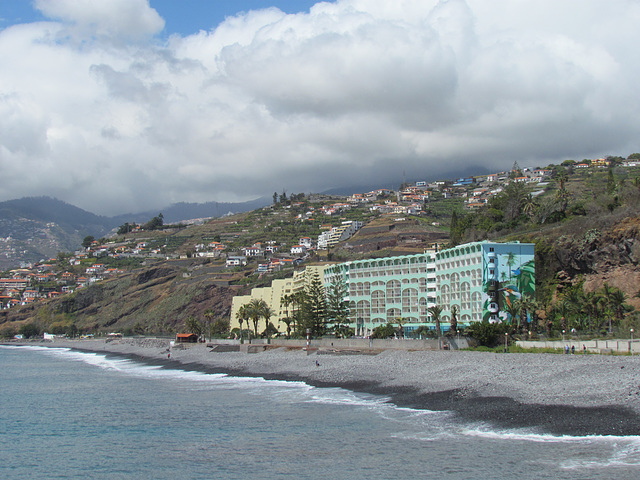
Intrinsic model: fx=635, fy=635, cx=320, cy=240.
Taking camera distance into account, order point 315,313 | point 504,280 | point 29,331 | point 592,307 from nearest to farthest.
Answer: point 592,307 < point 504,280 < point 315,313 < point 29,331

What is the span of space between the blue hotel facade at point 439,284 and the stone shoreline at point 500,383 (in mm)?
15765

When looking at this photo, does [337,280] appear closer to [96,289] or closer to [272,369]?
[272,369]

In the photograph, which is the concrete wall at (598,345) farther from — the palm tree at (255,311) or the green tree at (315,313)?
the palm tree at (255,311)

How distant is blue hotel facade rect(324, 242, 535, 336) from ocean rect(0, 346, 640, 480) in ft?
97.3

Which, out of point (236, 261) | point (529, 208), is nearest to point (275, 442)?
point (529, 208)

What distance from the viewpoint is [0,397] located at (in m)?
53.3

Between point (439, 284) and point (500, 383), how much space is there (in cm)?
4506

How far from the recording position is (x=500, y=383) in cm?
3734

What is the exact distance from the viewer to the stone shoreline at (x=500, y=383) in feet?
92.6

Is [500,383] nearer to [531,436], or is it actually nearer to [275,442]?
[531,436]

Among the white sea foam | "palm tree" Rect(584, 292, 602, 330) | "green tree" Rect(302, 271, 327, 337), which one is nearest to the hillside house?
"green tree" Rect(302, 271, 327, 337)

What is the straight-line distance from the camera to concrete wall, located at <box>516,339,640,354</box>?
140 feet

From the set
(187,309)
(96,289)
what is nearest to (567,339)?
(187,309)

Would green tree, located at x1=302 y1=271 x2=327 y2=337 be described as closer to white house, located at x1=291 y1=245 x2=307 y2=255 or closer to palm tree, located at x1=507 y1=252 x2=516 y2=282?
palm tree, located at x1=507 y1=252 x2=516 y2=282
